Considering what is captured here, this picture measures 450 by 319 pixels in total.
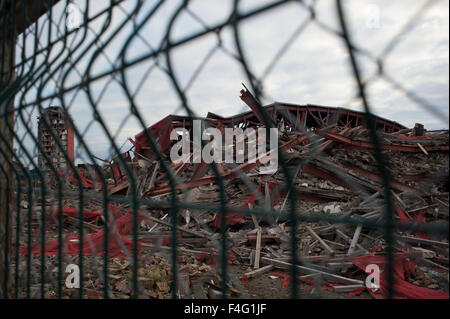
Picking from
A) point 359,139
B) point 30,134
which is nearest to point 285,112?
point 30,134

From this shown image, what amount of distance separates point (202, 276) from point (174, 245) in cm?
298

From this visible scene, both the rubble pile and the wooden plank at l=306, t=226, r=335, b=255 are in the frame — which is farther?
the wooden plank at l=306, t=226, r=335, b=255

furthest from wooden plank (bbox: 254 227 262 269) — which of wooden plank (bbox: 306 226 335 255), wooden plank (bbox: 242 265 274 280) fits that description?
wooden plank (bbox: 306 226 335 255)

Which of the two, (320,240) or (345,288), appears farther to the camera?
(320,240)

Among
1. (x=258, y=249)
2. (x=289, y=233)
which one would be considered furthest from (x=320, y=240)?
(x=289, y=233)

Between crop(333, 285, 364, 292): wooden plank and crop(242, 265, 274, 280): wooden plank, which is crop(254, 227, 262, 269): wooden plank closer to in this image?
crop(242, 265, 274, 280): wooden plank

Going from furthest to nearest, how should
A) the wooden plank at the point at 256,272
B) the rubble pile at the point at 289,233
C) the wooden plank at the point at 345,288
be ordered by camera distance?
the wooden plank at the point at 256,272 < the wooden plank at the point at 345,288 < the rubble pile at the point at 289,233

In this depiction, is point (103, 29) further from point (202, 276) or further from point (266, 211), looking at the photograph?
point (202, 276)

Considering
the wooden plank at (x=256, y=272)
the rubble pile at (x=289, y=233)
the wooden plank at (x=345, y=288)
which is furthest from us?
the wooden plank at (x=256, y=272)

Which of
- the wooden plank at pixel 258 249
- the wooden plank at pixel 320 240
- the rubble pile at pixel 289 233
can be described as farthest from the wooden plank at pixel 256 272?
the wooden plank at pixel 320 240

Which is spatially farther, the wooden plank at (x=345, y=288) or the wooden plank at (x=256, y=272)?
the wooden plank at (x=256, y=272)

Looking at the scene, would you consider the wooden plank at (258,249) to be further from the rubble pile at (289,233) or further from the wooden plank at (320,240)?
the wooden plank at (320,240)

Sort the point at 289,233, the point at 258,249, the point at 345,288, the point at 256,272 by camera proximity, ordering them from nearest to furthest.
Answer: the point at 289,233 → the point at 345,288 → the point at 256,272 → the point at 258,249

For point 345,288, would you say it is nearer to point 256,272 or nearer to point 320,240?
point 256,272
